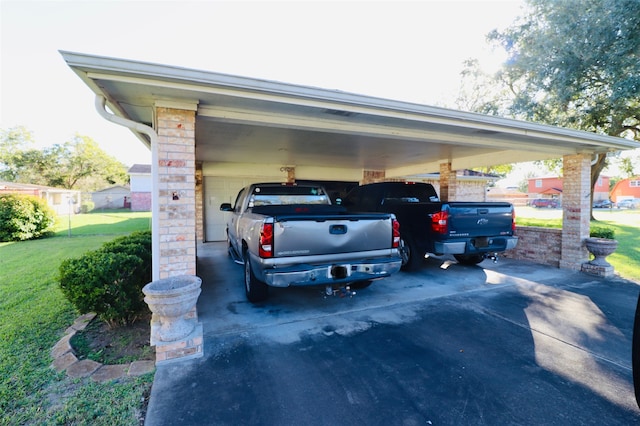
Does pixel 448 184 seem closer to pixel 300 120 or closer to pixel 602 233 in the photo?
pixel 602 233

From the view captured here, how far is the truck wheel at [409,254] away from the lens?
6086 millimetres

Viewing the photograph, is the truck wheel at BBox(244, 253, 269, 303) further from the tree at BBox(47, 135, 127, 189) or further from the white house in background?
the tree at BBox(47, 135, 127, 189)

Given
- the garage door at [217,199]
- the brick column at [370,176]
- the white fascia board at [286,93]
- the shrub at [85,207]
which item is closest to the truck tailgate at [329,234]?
the white fascia board at [286,93]

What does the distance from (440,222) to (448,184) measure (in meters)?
4.66

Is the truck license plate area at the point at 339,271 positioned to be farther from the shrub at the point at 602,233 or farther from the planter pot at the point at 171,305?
the shrub at the point at 602,233

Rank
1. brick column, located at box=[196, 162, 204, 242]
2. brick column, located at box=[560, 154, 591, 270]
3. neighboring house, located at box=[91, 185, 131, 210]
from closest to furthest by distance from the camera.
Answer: brick column, located at box=[560, 154, 591, 270] → brick column, located at box=[196, 162, 204, 242] → neighboring house, located at box=[91, 185, 131, 210]

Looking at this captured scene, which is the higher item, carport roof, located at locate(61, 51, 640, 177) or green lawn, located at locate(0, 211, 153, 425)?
carport roof, located at locate(61, 51, 640, 177)

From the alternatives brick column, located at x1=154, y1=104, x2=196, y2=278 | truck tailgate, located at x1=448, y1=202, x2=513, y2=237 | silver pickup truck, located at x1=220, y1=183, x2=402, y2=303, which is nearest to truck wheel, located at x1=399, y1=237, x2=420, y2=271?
truck tailgate, located at x1=448, y1=202, x2=513, y2=237

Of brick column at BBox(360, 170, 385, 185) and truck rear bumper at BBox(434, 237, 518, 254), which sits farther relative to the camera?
brick column at BBox(360, 170, 385, 185)

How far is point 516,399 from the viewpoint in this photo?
2.29m

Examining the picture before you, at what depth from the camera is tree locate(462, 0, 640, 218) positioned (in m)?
10.0

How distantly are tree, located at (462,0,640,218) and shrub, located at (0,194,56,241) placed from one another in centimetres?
2100

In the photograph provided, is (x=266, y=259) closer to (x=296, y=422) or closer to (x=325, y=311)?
(x=325, y=311)

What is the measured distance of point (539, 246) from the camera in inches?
282
